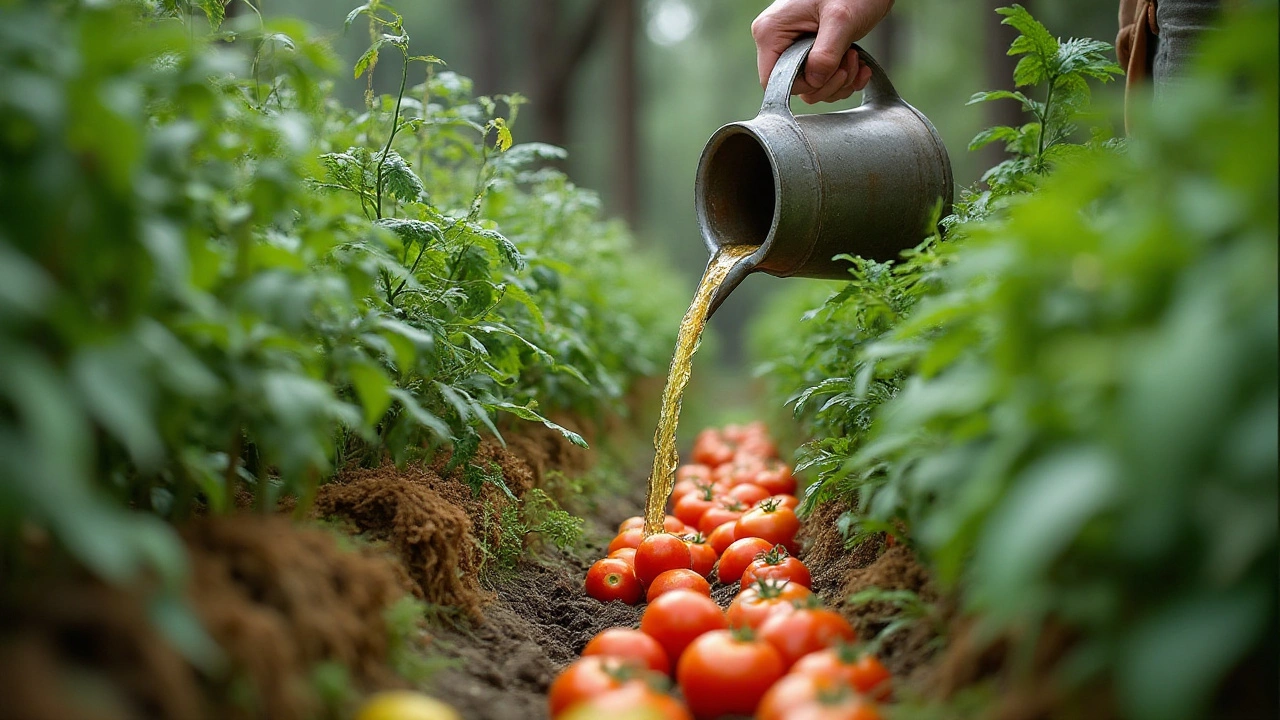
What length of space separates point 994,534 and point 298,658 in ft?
3.97

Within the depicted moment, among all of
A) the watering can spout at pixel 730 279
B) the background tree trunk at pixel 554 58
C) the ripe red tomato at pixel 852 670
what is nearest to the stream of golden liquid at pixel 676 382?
the watering can spout at pixel 730 279

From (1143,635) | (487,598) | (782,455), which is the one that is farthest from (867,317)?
(782,455)

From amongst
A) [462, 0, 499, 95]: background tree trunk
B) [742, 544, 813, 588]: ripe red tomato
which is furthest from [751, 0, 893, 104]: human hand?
[462, 0, 499, 95]: background tree trunk

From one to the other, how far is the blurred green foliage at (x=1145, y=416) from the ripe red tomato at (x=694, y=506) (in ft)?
7.46

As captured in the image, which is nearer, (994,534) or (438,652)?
(994,534)

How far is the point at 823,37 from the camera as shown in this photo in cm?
362

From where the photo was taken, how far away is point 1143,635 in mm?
1278

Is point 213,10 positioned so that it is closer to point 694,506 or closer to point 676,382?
point 676,382

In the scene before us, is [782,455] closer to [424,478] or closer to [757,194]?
[757,194]

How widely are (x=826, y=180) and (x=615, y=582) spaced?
62.5 inches

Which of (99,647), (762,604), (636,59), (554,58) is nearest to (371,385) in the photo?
(99,647)

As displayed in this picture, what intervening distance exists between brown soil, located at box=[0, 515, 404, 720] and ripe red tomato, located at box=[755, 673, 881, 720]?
79cm

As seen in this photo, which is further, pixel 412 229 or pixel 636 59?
pixel 636 59

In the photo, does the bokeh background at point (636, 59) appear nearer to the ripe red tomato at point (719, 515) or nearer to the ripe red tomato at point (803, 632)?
the ripe red tomato at point (803, 632)
